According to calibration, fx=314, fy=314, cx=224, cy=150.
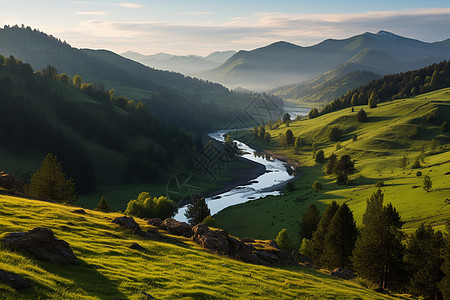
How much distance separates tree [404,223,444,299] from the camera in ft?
149

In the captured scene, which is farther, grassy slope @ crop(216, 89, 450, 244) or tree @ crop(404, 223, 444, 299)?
grassy slope @ crop(216, 89, 450, 244)

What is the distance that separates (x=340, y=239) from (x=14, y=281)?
55.5m

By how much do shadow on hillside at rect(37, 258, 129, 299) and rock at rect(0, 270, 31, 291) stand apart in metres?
2.10

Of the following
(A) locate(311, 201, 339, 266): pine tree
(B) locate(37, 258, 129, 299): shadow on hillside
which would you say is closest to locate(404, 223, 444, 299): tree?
(A) locate(311, 201, 339, 266): pine tree

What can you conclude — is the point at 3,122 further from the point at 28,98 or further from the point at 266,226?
the point at 266,226

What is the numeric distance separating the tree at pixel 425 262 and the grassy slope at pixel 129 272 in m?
18.8

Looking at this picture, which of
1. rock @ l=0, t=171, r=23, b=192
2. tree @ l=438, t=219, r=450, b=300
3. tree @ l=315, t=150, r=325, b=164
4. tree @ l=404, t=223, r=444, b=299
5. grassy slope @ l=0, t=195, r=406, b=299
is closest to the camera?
grassy slope @ l=0, t=195, r=406, b=299

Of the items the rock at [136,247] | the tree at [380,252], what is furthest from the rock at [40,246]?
the tree at [380,252]

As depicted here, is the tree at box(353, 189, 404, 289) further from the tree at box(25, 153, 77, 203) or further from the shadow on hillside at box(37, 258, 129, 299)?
the tree at box(25, 153, 77, 203)

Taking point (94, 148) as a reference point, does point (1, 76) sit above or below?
above

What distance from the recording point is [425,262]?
47656mm

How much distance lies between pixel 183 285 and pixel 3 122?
172640mm

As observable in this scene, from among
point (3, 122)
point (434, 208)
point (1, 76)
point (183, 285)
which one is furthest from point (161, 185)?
point (183, 285)

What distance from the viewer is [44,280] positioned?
18.0 m
